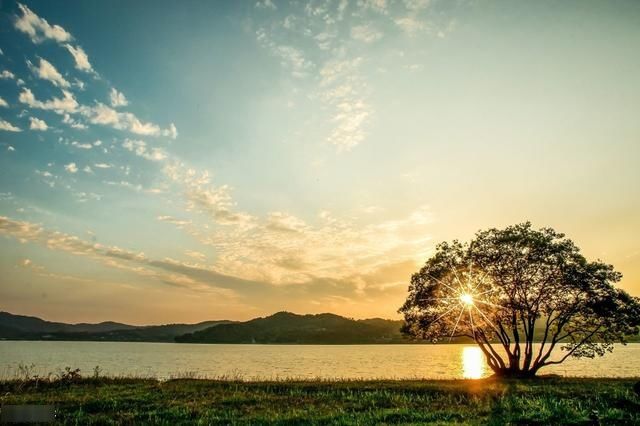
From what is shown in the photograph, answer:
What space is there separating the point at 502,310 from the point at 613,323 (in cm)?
1058

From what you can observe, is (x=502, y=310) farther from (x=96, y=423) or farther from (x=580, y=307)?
(x=96, y=423)

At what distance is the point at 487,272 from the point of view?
47219 millimetres

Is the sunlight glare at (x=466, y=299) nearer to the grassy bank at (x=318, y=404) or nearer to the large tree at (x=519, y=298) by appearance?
the large tree at (x=519, y=298)

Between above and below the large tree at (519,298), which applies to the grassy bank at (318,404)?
below

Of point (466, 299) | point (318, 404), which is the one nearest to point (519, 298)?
point (466, 299)

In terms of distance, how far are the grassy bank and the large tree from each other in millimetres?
15826

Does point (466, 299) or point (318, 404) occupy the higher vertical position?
point (466, 299)

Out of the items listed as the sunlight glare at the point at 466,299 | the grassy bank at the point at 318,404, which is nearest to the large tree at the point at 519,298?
the sunlight glare at the point at 466,299

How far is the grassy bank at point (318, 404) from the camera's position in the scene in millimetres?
18828

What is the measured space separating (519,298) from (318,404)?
30622 mm

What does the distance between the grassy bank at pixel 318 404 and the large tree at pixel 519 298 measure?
15.8 m

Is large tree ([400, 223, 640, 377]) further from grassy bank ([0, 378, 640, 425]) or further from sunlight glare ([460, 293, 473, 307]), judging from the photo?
grassy bank ([0, 378, 640, 425])

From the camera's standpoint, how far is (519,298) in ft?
149

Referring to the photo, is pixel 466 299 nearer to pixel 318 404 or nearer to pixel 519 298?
pixel 519 298
